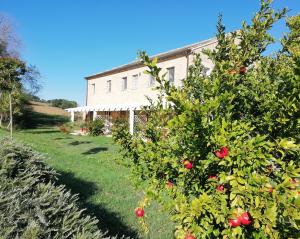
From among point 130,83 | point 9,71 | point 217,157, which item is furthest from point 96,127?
point 217,157

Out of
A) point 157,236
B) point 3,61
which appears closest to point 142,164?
point 157,236

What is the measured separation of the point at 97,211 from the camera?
281 inches

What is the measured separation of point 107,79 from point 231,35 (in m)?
30.1

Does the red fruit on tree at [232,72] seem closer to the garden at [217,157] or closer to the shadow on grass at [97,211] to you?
the garden at [217,157]

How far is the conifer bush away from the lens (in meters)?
2.37

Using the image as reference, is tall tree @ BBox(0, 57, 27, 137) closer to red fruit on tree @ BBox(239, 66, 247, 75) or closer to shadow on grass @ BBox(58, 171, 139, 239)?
shadow on grass @ BBox(58, 171, 139, 239)

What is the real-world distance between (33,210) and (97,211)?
4083 mm

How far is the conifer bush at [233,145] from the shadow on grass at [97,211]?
1.97 m

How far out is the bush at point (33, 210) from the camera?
9.46 feet

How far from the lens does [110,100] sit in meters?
32.5

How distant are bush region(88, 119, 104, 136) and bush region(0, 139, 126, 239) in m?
24.1

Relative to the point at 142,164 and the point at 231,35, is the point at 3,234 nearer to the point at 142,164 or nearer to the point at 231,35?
the point at 142,164

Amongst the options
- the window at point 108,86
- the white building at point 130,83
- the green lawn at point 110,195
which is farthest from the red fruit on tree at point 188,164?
the window at point 108,86

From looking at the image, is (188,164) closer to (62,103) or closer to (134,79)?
(134,79)
